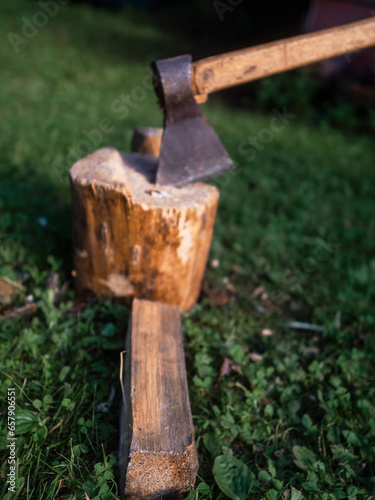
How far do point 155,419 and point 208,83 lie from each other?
156 cm

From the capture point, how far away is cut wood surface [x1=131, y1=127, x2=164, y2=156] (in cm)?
244

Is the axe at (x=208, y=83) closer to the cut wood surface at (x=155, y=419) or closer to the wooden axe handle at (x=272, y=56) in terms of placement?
the wooden axe handle at (x=272, y=56)

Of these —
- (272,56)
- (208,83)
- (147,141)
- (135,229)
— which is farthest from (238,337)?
(272,56)

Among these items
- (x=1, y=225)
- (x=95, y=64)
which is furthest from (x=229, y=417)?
(x=95, y=64)

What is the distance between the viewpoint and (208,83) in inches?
79.4

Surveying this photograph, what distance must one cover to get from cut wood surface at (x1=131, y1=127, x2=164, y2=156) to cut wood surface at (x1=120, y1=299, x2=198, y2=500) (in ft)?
3.60

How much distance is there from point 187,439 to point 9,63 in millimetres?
6580

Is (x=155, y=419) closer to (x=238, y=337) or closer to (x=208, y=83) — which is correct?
(x=238, y=337)

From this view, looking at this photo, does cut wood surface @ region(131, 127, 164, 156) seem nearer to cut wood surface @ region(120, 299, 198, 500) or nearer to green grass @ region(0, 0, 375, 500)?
green grass @ region(0, 0, 375, 500)

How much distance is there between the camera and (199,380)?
1916 mm

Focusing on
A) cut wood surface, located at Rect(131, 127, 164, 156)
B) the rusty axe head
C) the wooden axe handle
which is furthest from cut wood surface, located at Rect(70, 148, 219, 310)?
the wooden axe handle

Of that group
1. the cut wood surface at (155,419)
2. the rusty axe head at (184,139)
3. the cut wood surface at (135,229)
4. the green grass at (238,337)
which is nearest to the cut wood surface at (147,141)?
the cut wood surface at (135,229)

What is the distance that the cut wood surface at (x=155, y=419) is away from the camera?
53.7 inches

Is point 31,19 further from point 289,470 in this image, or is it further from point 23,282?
point 289,470
